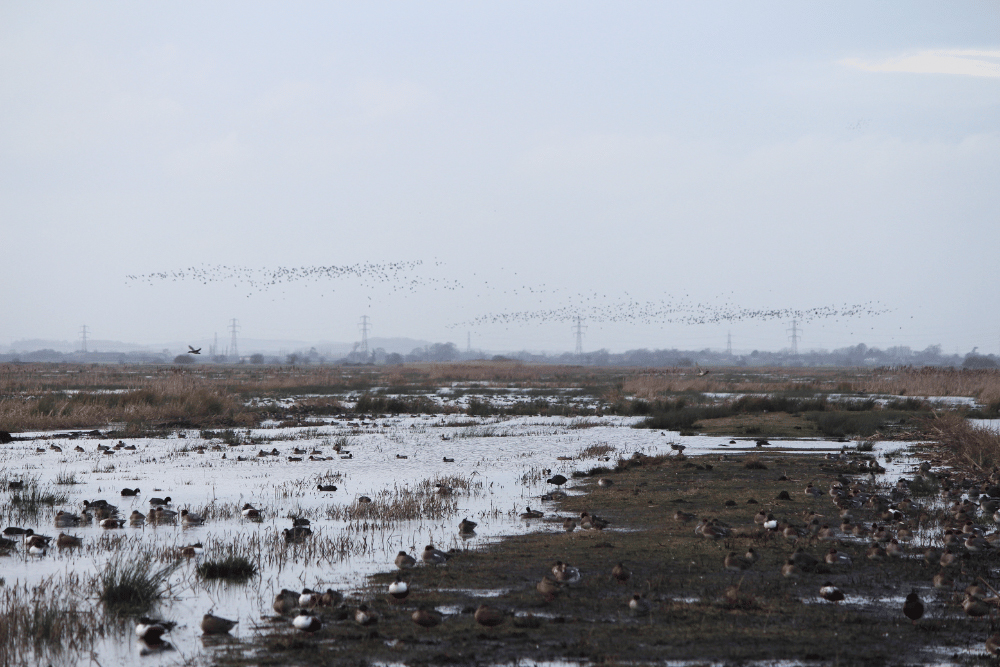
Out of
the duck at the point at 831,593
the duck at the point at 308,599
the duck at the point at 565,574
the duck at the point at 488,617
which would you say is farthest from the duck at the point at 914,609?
the duck at the point at 308,599

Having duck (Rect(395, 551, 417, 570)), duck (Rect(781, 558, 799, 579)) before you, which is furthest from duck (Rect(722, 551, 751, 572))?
duck (Rect(395, 551, 417, 570))

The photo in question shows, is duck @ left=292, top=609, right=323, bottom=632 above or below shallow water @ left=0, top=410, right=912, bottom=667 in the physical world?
above

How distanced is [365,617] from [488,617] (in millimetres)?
999

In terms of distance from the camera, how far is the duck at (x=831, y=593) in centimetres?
715

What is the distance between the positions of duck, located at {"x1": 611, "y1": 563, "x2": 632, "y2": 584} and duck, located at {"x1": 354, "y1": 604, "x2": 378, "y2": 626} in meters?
2.49

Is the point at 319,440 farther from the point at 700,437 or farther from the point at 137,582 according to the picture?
A: the point at 137,582

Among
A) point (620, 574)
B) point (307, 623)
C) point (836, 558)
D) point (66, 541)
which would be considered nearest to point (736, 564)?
point (836, 558)

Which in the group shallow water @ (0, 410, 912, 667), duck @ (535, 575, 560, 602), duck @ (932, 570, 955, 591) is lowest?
shallow water @ (0, 410, 912, 667)

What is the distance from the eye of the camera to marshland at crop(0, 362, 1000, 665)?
6.18m

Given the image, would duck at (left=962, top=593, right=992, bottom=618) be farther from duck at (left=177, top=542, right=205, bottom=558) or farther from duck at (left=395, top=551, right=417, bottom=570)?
duck at (left=177, top=542, right=205, bottom=558)

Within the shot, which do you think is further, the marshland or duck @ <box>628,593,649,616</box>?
duck @ <box>628,593,649,616</box>

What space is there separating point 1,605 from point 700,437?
19.9 meters

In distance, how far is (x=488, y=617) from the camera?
6441 mm

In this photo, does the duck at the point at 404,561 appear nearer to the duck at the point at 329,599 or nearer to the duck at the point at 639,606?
the duck at the point at 329,599
